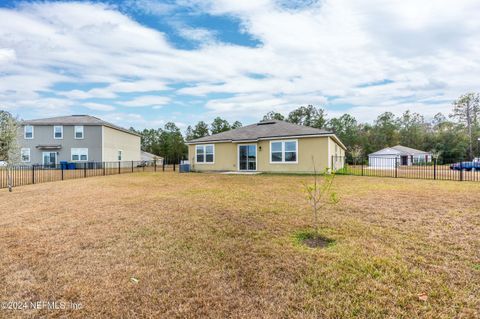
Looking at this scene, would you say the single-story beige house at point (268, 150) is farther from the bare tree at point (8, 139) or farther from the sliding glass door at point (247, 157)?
the bare tree at point (8, 139)

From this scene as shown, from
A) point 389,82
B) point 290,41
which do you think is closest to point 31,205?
point 290,41

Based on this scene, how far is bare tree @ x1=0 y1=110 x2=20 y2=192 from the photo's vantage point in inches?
390

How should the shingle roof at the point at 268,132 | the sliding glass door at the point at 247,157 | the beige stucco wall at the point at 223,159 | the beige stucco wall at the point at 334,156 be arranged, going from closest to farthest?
1. the shingle roof at the point at 268,132
2. the beige stucco wall at the point at 334,156
3. the sliding glass door at the point at 247,157
4. the beige stucco wall at the point at 223,159

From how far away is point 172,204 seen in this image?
6.75m

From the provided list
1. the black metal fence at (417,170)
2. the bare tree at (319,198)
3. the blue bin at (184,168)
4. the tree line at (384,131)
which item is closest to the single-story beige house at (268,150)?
the blue bin at (184,168)

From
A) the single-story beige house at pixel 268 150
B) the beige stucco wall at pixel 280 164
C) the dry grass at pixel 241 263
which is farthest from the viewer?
the single-story beige house at pixel 268 150

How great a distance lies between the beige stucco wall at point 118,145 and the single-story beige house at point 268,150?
13549 millimetres

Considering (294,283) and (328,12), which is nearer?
(294,283)

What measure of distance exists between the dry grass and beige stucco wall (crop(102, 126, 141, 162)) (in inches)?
975

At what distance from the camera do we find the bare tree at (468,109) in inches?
1688

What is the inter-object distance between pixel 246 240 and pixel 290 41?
13.7 metres

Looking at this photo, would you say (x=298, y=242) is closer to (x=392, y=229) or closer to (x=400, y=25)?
(x=392, y=229)

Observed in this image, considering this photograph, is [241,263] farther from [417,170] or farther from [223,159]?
[417,170]

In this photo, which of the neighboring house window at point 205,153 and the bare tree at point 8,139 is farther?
the neighboring house window at point 205,153
